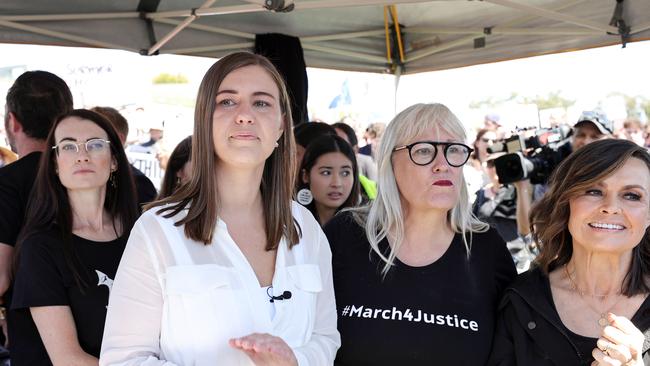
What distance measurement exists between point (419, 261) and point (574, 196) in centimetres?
51

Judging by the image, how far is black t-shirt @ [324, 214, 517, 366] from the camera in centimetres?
201

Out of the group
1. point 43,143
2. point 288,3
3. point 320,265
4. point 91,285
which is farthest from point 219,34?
point 320,265

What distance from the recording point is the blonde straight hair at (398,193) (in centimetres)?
225

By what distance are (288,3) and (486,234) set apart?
1.88m

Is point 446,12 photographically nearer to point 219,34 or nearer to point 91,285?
point 219,34

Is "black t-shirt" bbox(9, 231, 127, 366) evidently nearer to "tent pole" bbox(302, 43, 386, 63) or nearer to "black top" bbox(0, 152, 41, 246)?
"black top" bbox(0, 152, 41, 246)

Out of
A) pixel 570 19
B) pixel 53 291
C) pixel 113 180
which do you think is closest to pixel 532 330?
pixel 53 291

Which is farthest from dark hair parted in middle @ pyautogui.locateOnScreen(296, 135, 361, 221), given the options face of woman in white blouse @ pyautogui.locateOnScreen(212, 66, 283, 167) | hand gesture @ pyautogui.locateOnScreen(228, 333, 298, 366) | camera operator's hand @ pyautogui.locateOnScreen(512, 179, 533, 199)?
hand gesture @ pyautogui.locateOnScreen(228, 333, 298, 366)

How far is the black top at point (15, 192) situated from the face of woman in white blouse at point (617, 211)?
6.05ft

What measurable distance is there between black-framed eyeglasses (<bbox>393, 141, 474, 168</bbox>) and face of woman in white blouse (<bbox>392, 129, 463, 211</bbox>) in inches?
0.4

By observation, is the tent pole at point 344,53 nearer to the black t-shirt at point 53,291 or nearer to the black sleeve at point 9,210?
the black sleeve at point 9,210

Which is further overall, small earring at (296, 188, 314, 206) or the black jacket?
small earring at (296, 188, 314, 206)

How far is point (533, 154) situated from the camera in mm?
4016

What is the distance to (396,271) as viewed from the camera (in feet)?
7.07
